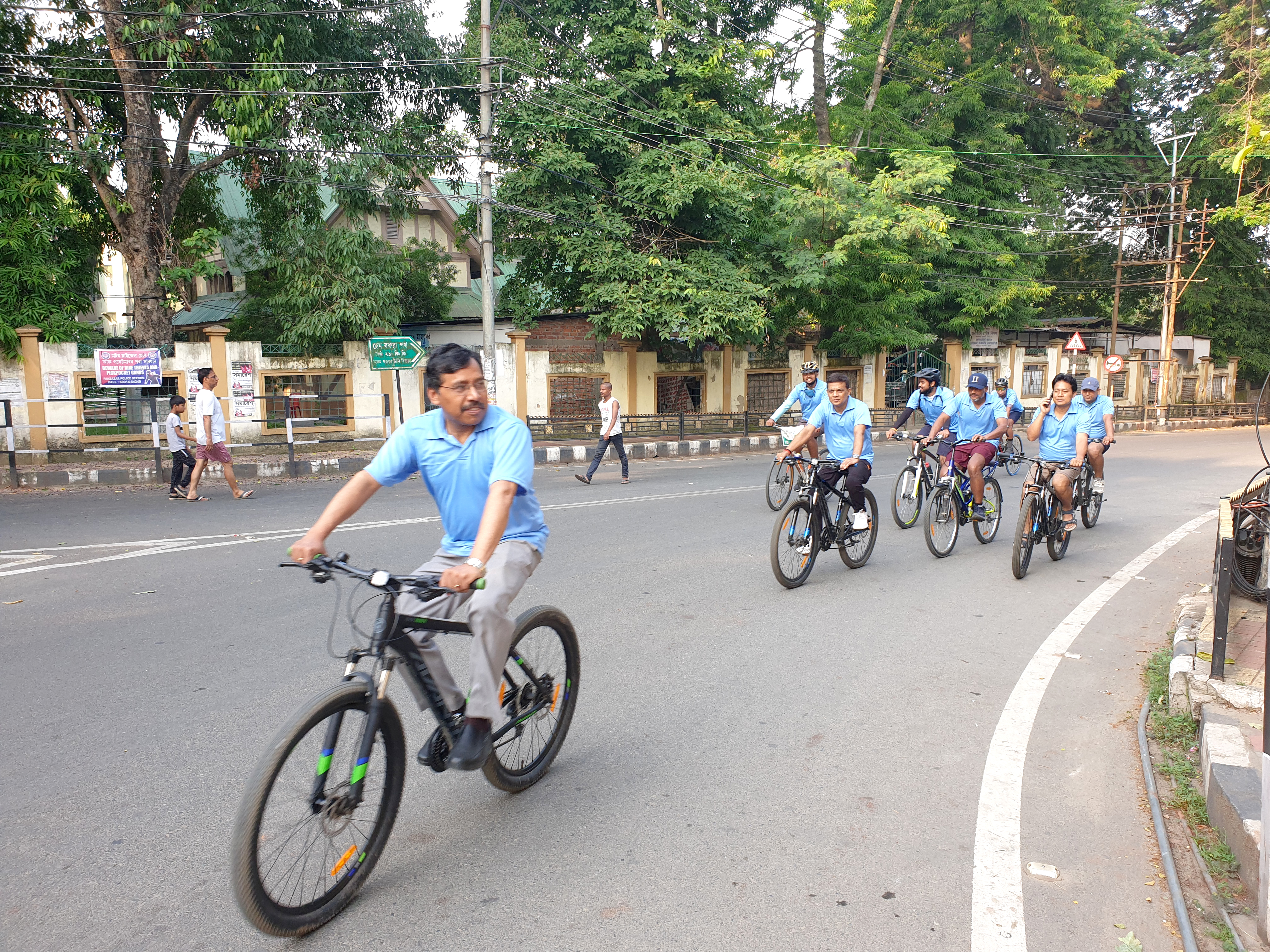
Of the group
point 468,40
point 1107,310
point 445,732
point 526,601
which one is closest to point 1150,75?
point 1107,310

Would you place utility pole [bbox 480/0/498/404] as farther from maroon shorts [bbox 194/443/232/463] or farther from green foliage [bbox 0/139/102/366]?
green foliage [bbox 0/139/102/366]

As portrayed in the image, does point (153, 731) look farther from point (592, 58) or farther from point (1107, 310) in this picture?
point (1107, 310)

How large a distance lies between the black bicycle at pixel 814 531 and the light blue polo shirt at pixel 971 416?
226 cm

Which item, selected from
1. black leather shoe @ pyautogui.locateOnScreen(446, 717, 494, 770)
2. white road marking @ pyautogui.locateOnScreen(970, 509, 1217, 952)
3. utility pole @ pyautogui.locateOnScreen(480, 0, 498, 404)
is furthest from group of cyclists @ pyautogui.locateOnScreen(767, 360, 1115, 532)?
utility pole @ pyautogui.locateOnScreen(480, 0, 498, 404)

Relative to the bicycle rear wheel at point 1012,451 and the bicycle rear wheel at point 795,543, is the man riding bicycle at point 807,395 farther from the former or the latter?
the bicycle rear wheel at point 1012,451

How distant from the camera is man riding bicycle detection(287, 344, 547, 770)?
9.95 feet

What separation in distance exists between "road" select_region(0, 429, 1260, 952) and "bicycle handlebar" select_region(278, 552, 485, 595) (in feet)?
3.41

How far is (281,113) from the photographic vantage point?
60.8ft

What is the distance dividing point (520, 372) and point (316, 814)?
1979cm

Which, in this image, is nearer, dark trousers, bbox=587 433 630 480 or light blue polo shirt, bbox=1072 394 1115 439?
light blue polo shirt, bbox=1072 394 1115 439

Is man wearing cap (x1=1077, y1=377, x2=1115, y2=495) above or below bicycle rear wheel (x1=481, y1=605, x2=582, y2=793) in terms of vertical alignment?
above

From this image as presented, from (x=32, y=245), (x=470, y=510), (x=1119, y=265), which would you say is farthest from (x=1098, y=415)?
(x=1119, y=265)

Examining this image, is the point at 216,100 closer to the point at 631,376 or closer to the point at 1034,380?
the point at 631,376

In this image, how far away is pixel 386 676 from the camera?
9.34 feet
